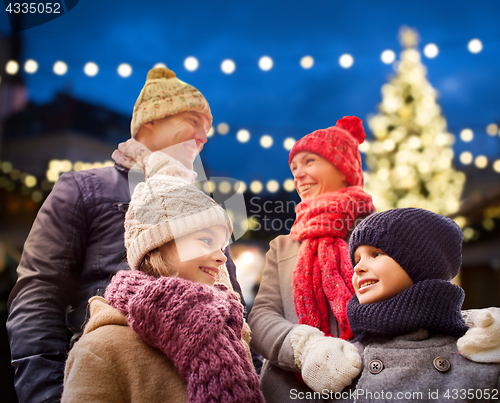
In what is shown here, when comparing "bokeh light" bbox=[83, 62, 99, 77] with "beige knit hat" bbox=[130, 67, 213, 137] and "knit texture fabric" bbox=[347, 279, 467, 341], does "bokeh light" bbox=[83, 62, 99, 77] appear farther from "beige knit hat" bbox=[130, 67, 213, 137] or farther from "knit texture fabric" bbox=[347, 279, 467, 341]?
"knit texture fabric" bbox=[347, 279, 467, 341]

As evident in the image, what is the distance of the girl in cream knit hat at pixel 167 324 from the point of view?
3.83 ft

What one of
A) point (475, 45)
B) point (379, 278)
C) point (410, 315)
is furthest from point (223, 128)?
point (475, 45)

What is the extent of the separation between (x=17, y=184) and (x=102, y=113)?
1008 millimetres

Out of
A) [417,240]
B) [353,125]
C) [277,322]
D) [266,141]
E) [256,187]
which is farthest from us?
[266,141]

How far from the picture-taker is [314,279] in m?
1.55

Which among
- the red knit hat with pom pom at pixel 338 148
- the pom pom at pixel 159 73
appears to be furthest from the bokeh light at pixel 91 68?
the red knit hat with pom pom at pixel 338 148

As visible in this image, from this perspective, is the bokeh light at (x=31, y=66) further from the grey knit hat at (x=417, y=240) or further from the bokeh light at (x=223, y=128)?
the grey knit hat at (x=417, y=240)

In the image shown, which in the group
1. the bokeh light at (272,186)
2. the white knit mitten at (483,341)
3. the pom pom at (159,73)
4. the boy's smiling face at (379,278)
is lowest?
the white knit mitten at (483,341)

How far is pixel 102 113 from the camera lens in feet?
8.48

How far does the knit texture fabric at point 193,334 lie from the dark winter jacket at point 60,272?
0.32 m

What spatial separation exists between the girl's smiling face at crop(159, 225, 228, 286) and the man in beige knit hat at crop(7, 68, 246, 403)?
0.26 meters

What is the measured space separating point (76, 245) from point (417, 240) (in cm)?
119

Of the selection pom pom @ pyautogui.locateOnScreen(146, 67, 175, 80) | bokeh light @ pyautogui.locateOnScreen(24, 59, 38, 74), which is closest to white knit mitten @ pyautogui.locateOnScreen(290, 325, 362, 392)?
pom pom @ pyautogui.locateOnScreen(146, 67, 175, 80)

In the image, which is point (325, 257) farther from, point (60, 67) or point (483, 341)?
point (60, 67)
